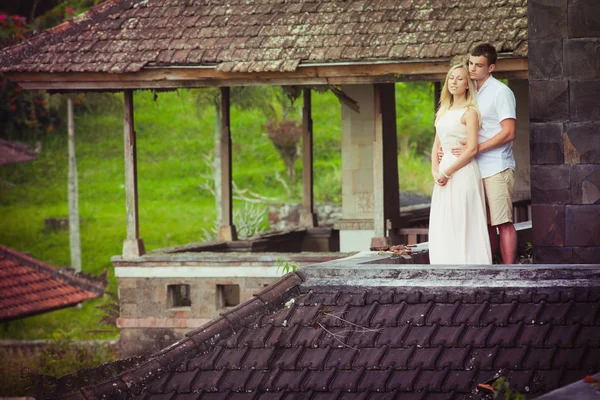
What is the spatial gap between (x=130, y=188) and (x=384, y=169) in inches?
125

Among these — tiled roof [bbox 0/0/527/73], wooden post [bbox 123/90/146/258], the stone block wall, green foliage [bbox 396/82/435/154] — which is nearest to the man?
the stone block wall

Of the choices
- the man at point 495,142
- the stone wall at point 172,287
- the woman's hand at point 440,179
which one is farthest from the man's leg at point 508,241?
the stone wall at point 172,287

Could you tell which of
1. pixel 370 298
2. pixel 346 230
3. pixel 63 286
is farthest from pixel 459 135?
pixel 63 286

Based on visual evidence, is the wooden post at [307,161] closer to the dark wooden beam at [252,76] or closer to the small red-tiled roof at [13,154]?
the dark wooden beam at [252,76]

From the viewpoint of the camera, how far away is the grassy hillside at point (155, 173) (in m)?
30.3

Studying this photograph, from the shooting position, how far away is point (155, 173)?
113 ft

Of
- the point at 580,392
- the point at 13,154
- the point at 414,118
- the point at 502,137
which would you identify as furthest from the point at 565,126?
the point at 414,118

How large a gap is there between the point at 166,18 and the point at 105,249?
15.0 m

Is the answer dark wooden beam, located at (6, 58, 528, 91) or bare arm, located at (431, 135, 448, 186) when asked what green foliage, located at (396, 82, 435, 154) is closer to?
dark wooden beam, located at (6, 58, 528, 91)

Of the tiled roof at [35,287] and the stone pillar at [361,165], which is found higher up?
the stone pillar at [361,165]

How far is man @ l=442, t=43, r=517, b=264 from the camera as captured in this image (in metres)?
8.31

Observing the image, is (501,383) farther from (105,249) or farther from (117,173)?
(117,173)

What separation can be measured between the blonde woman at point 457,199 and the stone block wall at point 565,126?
0.51 metres

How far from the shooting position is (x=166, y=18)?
605 inches
